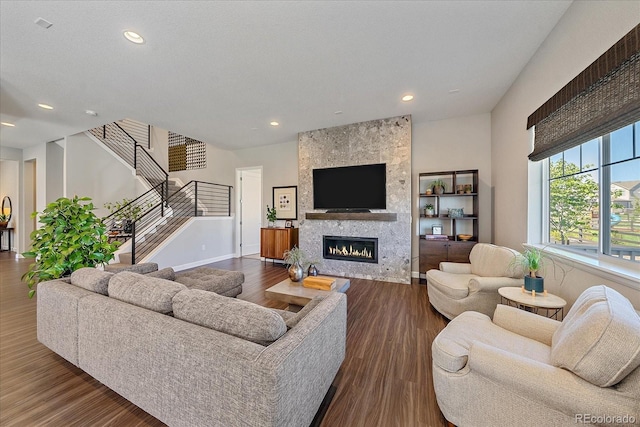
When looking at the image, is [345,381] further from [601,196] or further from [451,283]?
[601,196]

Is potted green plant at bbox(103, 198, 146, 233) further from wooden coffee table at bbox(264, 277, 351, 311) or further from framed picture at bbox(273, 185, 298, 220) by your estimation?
wooden coffee table at bbox(264, 277, 351, 311)

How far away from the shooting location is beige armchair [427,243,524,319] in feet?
8.43

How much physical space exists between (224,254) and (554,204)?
6.56 metres

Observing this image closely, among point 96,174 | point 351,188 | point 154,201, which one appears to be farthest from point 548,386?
point 96,174

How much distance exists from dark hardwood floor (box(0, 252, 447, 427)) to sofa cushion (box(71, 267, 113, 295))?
2.31 feet

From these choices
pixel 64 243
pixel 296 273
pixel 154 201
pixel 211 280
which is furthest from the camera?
pixel 154 201

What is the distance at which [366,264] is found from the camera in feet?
15.4

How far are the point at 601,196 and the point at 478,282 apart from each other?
1217mm

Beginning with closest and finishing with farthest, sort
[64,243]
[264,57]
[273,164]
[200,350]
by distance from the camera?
[200,350], [64,243], [264,57], [273,164]

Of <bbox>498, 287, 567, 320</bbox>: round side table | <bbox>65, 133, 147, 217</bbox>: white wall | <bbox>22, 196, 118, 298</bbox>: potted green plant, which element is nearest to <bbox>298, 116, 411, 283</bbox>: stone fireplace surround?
<bbox>498, 287, 567, 320</bbox>: round side table

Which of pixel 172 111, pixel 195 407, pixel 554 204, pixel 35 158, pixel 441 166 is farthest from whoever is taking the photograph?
pixel 35 158

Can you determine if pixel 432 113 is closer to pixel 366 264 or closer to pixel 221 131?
pixel 366 264

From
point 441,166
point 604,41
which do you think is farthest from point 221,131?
point 604,41

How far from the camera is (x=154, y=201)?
6812 millimetres
